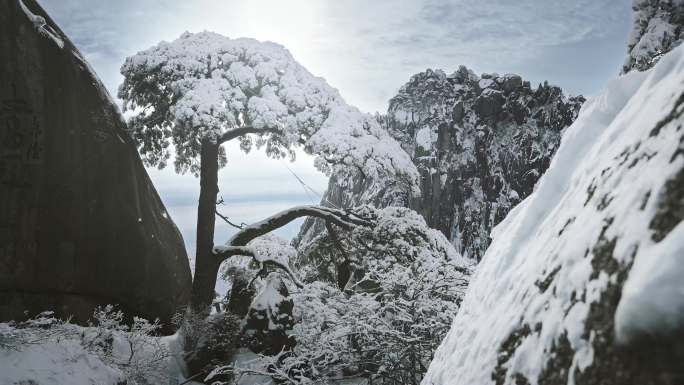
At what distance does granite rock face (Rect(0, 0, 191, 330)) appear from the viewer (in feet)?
21.5

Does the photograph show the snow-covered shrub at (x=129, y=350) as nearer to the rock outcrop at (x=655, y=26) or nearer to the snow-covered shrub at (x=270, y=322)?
the snow-covered shrub at (x=270, y=322)

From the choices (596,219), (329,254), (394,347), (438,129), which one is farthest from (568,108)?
(596,219)

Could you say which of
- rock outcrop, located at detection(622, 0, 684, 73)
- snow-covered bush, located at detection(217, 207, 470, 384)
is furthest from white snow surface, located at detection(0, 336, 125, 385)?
rock outcrop, located at detection(622, 0, 684, 73)

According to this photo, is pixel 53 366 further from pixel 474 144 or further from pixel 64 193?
pixel 474 144

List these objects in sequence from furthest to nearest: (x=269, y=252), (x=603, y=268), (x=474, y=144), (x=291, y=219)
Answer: (x=474, y=144) → (x=269, y=252) → (x=291, y=219) → (x=603, y=268)

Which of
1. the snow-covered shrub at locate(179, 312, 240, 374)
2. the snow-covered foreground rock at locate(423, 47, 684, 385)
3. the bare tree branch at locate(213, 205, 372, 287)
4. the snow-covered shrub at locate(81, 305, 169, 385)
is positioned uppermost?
the snow-covered foreground rock at locate(423, 47, 684, 385)

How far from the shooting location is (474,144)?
4500cm

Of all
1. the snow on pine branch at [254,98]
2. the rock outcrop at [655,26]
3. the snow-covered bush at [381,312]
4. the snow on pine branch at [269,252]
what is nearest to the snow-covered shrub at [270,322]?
the snow-covered bush at [381,312]

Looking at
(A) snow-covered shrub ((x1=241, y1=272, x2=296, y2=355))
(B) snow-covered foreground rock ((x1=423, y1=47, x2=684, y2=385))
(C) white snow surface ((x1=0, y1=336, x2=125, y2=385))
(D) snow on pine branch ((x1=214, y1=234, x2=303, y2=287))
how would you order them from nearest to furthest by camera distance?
(B) snow-covered foreground rock ((x1=423, y1=47, x2=684, y2=385))
(C) white snow surface ((x1=0, y1=336, x2=125, y2=385))
(A) snow-covered shrub ((x1=241, y1=272, x2=296, y2=355))
(D) snow on pine branch ((x1=214, y1=234, x2=303, y2=287))

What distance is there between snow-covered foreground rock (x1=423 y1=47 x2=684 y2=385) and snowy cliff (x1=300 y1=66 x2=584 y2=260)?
122 feet

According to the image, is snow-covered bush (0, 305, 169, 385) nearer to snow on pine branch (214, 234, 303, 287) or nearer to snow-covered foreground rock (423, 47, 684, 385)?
snow on pine branch (214, 234, 303, 287)

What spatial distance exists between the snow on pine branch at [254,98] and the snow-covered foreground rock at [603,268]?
569 centimetres

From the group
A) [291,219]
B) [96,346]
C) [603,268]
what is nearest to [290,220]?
[291,219]

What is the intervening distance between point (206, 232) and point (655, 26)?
14.1m
